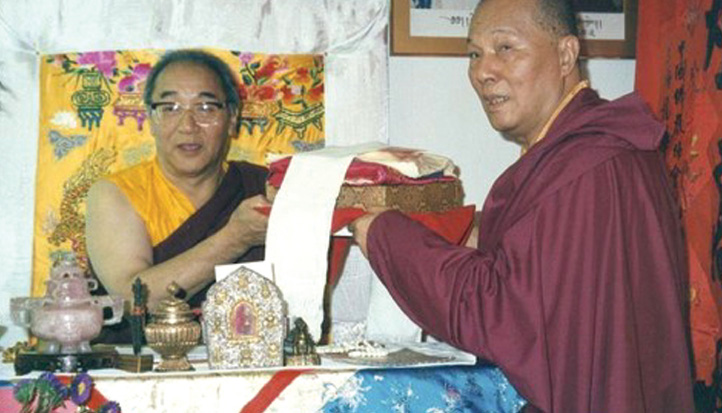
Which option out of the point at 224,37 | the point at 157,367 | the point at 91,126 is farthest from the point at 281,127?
the point at 157,367

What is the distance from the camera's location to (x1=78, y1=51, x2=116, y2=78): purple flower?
113 inches

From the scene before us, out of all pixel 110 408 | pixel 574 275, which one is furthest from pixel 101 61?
pixel 574 275

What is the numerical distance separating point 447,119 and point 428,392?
4.28 feet

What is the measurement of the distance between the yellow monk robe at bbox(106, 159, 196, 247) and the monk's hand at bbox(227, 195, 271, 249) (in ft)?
0.64

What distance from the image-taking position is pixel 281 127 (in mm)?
3002

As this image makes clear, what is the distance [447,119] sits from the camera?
10.6 feet

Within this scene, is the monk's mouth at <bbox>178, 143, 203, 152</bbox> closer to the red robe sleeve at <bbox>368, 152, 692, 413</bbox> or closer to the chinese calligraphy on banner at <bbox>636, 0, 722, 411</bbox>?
the red robe sleeve at <bbox>368, 152, 692, 413</bbox>

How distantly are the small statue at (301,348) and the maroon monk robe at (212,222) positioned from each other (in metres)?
0.67

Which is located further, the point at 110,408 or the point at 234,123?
the point at 234,123

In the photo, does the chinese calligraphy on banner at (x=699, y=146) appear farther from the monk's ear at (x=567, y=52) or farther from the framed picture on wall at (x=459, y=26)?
the monk's ear at (x=567, y=52)

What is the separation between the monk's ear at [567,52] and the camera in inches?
92.3

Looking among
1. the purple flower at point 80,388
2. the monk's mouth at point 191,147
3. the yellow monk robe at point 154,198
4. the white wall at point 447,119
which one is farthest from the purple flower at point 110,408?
the white wall at point 447,119

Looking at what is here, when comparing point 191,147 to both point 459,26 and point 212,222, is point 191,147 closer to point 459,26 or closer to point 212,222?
point 212,222

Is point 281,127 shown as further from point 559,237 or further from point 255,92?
point 559,237
